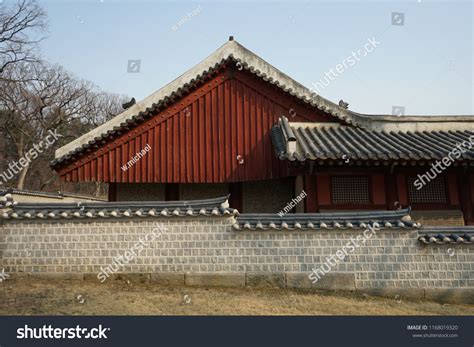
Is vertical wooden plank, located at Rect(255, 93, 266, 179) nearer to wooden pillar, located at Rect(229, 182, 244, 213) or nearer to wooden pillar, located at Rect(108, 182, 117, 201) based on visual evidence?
wooden pillar, located at Rect(229, 182, 244, 213)

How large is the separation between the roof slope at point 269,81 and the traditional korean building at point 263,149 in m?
0.03

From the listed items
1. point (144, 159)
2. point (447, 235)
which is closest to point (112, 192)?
point (144, 159)

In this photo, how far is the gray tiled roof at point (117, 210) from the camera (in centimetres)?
707

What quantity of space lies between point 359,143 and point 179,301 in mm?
6458

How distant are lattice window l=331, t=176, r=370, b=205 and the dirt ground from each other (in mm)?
3220

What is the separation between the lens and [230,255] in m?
7.02

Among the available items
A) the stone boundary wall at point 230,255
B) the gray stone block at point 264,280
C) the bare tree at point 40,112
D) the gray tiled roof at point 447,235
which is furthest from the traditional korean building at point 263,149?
the bare tree at point 40,112

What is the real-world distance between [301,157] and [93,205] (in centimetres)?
491

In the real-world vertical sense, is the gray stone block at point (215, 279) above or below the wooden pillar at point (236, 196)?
below

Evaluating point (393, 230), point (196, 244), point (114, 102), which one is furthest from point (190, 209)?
point (114, 102)

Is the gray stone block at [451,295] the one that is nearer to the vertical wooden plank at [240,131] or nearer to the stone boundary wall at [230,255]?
the stone boundary wall at [230,255]

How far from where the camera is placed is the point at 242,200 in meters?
10.6

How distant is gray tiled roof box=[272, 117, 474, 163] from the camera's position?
8.31 metres
